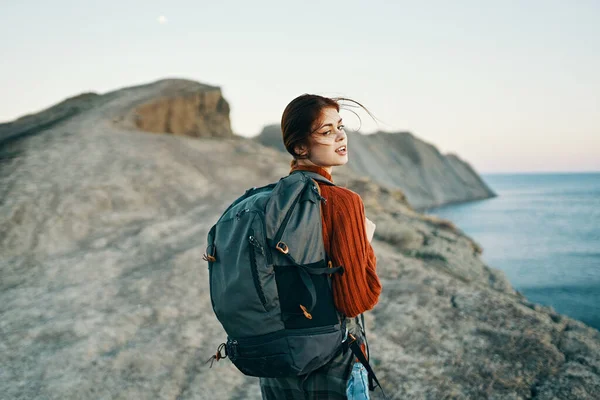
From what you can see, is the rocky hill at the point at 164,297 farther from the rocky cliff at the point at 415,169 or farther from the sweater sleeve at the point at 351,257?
the rocky cliff at the point at 415,169

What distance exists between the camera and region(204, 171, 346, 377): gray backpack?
4.90 feet

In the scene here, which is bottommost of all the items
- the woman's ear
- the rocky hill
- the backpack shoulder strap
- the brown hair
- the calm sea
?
the calm sea

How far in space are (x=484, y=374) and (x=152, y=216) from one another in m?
4.78

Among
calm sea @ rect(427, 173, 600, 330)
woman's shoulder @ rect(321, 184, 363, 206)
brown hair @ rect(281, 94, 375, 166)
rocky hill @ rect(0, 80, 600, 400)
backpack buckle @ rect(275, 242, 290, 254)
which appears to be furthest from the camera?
calm sea @ rect(427, 173, 600, 330)

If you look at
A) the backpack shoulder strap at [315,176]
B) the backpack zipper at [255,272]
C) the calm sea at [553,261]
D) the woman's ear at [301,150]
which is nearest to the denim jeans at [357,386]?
the backpack zipper at [255,272]

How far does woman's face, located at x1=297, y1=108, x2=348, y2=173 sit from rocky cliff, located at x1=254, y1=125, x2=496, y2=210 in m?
44.0

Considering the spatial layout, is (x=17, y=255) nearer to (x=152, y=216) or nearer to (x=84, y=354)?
(x=152, y=216)

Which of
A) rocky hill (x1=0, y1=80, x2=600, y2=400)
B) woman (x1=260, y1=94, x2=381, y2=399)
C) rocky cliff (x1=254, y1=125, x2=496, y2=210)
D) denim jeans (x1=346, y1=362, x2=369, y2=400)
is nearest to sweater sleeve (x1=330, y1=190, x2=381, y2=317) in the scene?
woman (x1=260, y1=94, x2=381, y2=399)

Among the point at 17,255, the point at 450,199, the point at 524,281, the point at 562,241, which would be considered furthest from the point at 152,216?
the point at 450,199

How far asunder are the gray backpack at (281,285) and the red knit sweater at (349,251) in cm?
3

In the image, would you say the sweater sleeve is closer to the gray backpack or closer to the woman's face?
the gray backpack

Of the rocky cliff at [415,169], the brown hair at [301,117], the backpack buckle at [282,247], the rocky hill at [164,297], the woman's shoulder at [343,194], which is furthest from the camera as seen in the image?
the rocky cliff at [415,169]

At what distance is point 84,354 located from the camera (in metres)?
3.56

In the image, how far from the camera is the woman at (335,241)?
5.00 feet
